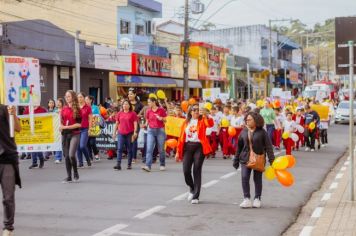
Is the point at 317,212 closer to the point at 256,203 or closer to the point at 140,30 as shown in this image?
the point at 256,203

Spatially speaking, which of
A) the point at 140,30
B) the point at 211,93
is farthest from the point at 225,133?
the point at 140,30

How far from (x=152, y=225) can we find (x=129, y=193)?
9.53 feet

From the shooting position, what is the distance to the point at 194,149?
404 inches

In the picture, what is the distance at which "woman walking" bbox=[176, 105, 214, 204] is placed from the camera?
1020cm

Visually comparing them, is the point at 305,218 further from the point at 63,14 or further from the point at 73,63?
the point at 63,14

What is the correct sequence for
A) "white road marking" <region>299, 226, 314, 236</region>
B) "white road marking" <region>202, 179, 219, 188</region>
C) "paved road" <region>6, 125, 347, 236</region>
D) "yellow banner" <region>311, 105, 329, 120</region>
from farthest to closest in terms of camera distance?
"yellow banner" <region>311, 105, 329, 120</region>
"white road marking" <region>202, 179, 219, 188</region>
"paved road" <region>6, 125, 347, 236</region>
"white road marking" <region>299, 226, 314, 236</region>

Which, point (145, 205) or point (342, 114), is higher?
point (342, 114)

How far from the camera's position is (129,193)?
36.6 ft

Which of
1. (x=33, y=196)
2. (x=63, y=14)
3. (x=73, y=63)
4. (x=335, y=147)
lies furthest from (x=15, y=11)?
(x=33, y=196)

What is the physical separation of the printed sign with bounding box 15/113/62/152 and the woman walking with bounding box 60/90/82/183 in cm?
269

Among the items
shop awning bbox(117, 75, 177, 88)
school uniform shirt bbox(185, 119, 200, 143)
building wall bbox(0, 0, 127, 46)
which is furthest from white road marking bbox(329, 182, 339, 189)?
building wall bbox(0, 0, 127, 46)

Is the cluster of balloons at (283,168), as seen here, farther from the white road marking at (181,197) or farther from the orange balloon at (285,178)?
the white road marking at (181,197)

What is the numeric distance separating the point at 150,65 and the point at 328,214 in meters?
29.8

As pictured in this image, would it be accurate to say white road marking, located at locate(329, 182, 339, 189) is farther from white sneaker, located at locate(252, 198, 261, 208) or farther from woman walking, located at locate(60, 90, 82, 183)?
woman walking, located at locate(60, 90, 82, 183)
